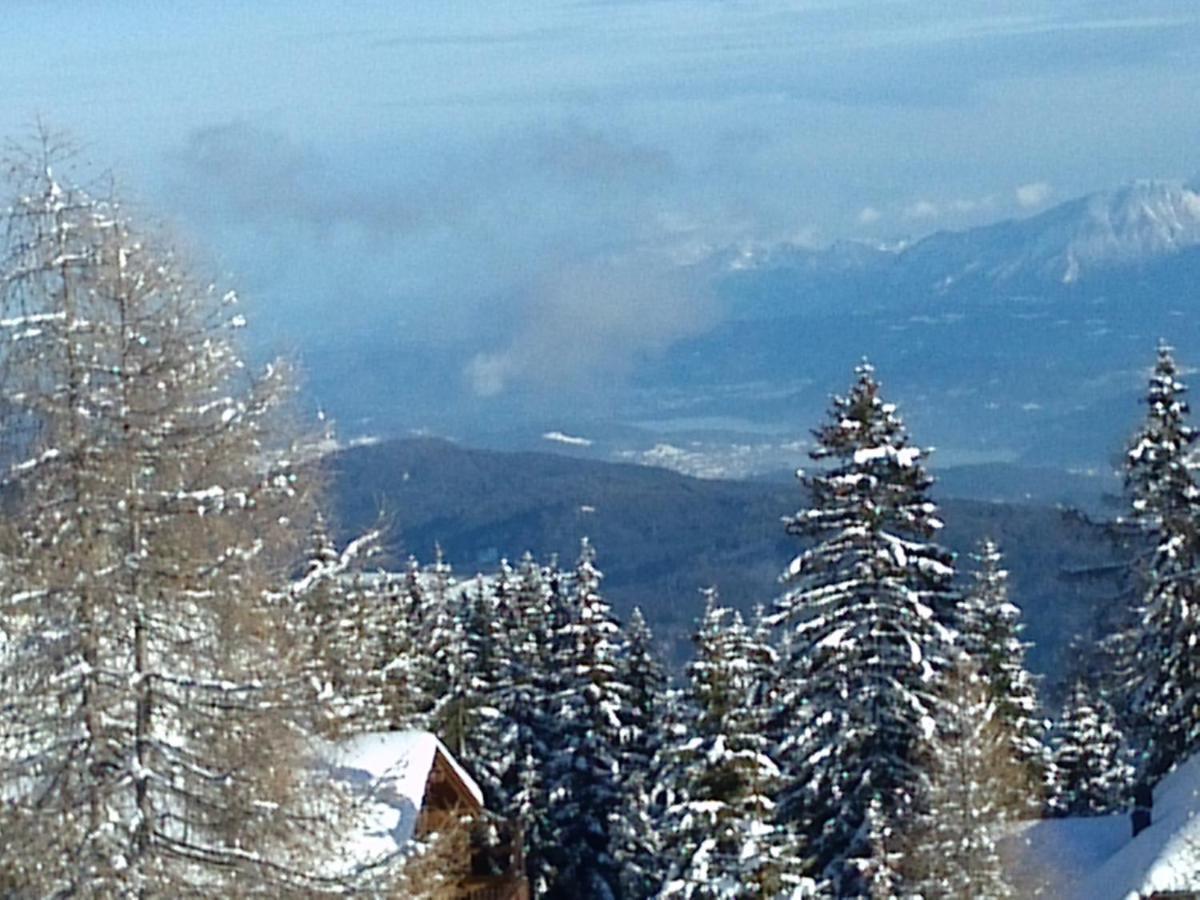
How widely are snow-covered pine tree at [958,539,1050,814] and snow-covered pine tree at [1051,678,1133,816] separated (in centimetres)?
132

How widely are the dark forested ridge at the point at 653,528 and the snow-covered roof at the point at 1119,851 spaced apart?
2679 inches

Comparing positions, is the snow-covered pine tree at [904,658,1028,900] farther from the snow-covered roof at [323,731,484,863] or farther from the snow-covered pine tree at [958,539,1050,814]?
the snow-covered pine tree at [958,539,1050,814]

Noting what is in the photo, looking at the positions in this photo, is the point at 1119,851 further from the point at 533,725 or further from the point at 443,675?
the point at 443,675

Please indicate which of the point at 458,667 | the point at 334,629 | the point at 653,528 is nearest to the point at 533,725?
the point at 458,667

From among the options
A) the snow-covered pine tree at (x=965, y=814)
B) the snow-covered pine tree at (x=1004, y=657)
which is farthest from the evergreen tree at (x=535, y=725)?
the snow-covered pine tree at (x=965, y=814)

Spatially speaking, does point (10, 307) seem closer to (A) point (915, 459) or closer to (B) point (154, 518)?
(B) point (154, 518)

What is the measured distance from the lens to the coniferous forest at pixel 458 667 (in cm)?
1109

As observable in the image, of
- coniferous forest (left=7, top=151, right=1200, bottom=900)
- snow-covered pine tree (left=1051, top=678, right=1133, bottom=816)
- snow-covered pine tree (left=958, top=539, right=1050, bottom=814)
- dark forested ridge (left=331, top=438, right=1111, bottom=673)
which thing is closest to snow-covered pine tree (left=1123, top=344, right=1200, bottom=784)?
coniferous forest (left=7, top=151, right=1200, bottom=900)

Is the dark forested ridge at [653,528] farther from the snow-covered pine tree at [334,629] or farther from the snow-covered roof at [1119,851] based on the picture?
the snow-covered pine tree at [334,629]

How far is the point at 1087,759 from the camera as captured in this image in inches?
1499

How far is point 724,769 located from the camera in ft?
74.6

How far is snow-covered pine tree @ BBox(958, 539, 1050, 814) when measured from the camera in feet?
108

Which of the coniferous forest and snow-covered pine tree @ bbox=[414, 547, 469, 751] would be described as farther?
snow-covered pine tree @ bbox=[414, 547, 469, 751]

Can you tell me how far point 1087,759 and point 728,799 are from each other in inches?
683
